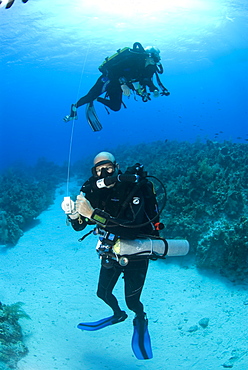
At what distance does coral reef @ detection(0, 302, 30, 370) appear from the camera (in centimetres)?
424

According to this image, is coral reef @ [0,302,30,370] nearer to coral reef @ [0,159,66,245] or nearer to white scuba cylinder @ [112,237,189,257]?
white scuba cylinder @ [112,237,189,257]

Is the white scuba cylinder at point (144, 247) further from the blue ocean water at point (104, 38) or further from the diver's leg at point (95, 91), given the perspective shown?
the diver's leg at point (95, 91)

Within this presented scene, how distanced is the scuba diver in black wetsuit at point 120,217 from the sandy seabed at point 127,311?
3.20 ft

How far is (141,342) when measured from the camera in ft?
13.5

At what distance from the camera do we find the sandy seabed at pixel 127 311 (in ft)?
14.6

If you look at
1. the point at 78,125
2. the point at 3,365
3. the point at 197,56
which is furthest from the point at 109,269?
the point at 78,125

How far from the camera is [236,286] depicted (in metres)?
5.70

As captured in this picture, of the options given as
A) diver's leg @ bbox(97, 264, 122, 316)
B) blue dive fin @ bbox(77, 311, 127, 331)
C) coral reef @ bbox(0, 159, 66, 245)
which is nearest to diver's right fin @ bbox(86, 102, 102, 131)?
coral reef @ bbox(0, 159, 66, 245)

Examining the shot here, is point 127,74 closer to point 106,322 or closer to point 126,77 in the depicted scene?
point 126,77

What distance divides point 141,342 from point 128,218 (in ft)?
7.45

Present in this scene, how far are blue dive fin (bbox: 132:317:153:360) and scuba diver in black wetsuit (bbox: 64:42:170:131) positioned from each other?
602 centimetres

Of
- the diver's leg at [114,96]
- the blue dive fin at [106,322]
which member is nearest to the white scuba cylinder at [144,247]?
the blue dive fin at [106,322]

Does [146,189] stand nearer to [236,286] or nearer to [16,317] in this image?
[236,286]

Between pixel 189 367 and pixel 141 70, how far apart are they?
716 centimetres
